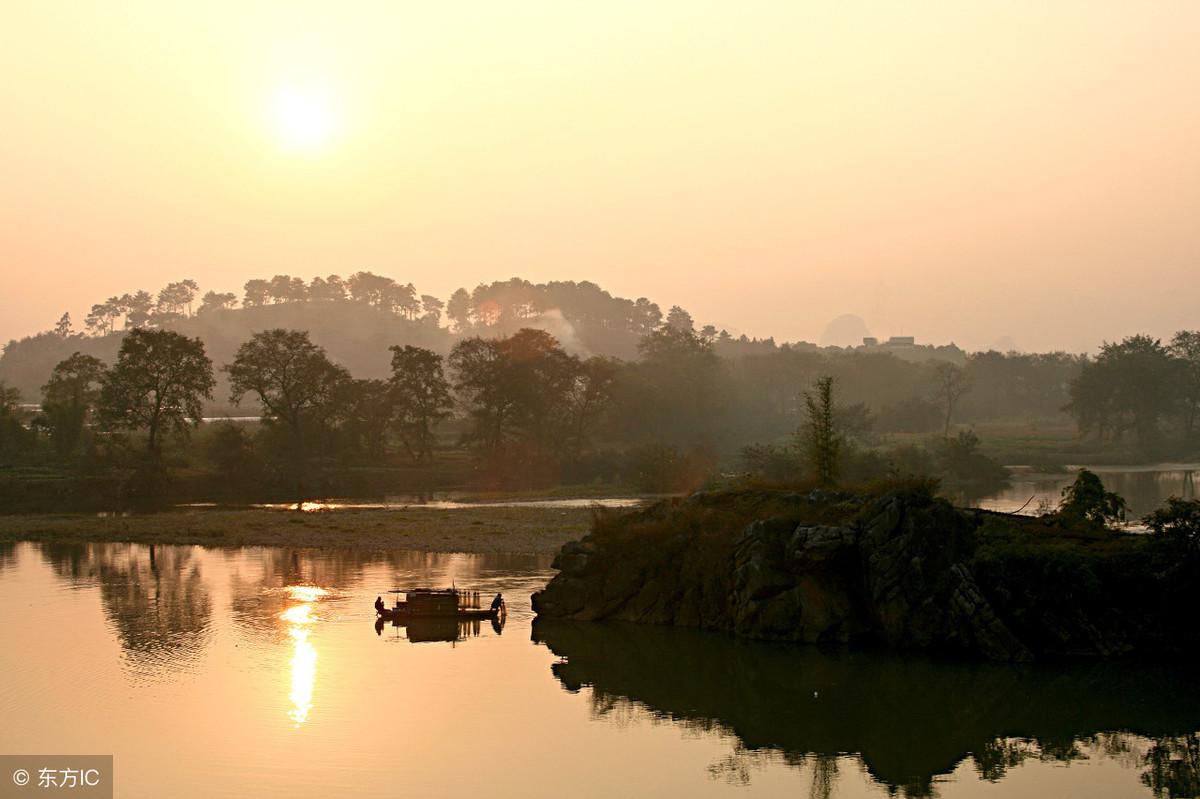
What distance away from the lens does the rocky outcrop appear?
4272 centimetres

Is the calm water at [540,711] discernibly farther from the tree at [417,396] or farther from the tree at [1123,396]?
the tree at [1123,396]

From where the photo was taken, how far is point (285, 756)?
30453 mm

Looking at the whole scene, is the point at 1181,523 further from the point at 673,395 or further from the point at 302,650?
the point at 673,395

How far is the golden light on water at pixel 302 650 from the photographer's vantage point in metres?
35.2

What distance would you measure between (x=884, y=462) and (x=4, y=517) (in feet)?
248

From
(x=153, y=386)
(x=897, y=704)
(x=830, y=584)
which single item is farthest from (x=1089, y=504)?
(x=153, y=386)

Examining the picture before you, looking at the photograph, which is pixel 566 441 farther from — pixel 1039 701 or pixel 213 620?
pixel 1039 701

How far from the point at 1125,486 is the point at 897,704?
8366cm

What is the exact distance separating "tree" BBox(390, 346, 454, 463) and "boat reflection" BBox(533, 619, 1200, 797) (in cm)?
8548

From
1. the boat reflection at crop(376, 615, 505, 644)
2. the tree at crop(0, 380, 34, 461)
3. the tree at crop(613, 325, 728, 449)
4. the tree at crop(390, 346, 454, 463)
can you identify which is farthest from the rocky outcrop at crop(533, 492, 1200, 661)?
the tree at crop(613, 325, 728, 449)

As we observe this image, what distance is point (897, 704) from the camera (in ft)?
121

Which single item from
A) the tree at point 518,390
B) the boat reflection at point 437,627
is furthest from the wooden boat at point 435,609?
the tree at point 518,390

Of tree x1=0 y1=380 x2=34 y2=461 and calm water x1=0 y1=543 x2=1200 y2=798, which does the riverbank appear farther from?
tree x1=0 y1=380 x2=34 y2=461

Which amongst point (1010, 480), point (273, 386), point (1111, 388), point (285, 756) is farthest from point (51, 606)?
point (1111, 388)
